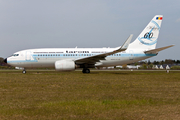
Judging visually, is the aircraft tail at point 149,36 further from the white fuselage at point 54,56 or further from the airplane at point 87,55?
the white fuselage at point 54,56

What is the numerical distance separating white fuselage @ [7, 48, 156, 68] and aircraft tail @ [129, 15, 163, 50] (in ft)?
4.05

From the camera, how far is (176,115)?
19.1 feet

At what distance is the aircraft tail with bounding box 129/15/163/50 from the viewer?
90.6 ft

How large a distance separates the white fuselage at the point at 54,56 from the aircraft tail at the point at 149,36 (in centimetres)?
123

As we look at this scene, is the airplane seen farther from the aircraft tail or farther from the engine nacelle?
the engine nacelle

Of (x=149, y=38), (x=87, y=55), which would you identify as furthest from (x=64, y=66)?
(x=149, y=38)

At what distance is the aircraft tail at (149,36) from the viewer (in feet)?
90.6

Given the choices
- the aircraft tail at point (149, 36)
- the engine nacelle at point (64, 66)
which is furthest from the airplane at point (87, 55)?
the engine nacelle at point (64, 66)

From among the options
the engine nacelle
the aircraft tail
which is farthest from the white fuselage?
the engine nacelle

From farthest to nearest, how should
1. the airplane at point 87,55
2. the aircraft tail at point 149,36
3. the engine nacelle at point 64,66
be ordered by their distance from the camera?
1. the aircraft tail at point 149,36
2. the airplane at point 87,55
3. the engine nacelle at point 64,66

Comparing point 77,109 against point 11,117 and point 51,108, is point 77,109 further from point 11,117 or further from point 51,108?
point 11,117

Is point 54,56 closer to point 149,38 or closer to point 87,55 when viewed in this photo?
point 87,55

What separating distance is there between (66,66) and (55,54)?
3.85m

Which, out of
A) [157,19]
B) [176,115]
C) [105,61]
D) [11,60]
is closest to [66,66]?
[105,61]
